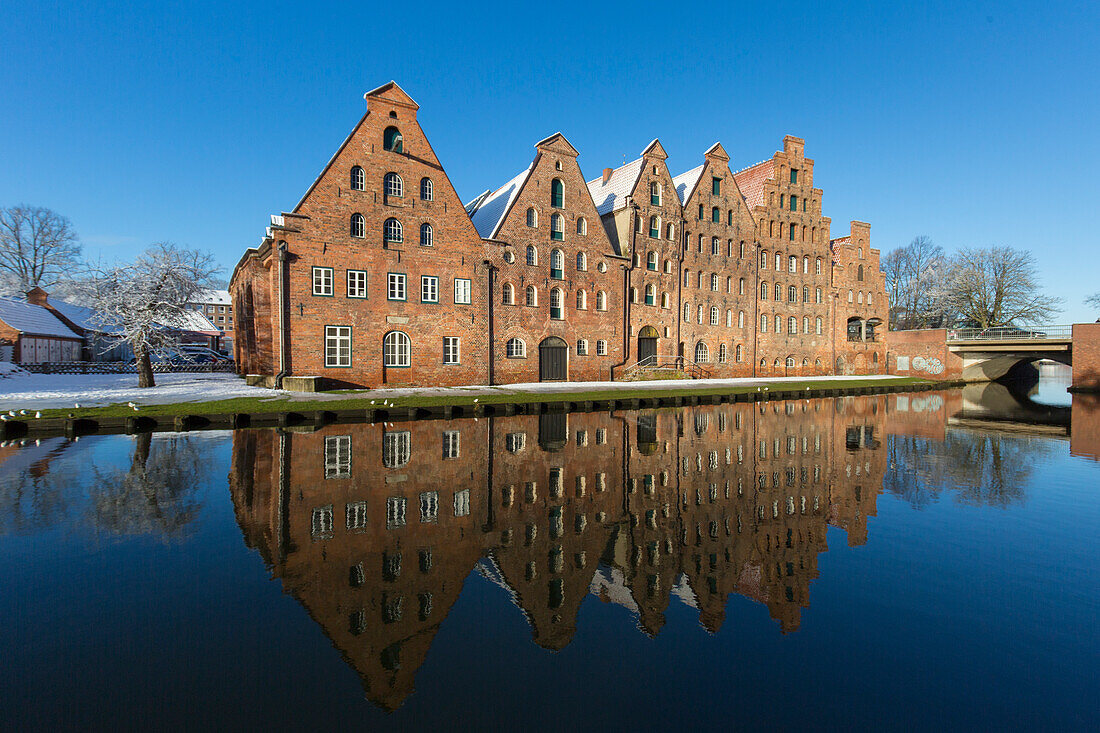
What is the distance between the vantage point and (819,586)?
6184 millimetres

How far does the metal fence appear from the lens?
40.2 metres

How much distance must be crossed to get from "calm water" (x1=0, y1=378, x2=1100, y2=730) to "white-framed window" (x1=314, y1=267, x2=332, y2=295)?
15.1 m

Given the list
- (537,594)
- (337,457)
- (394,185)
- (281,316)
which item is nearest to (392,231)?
(394,185)

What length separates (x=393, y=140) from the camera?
27703 millimetres

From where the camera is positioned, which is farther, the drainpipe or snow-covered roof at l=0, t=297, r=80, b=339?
snow-covered roof at l=0, t=297, r=80, b=339

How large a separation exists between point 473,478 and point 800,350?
1753 inches

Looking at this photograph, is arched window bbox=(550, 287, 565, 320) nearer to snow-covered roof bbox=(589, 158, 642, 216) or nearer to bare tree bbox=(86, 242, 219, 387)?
snow-covered roof bbox=(589, 158, 642, 216)

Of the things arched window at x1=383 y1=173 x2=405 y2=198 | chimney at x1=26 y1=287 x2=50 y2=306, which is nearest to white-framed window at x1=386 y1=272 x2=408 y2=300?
arched window at x1=383 y1=173 x2=405 y2=198

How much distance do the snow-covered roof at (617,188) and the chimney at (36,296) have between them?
57.7 m

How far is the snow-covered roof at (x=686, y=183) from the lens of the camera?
4053 cm

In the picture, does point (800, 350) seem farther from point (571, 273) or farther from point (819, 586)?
point (819, 586)

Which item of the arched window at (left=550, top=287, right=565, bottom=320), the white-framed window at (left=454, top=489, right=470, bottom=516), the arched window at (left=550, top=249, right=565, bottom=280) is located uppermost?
the arched window at (left=550, top=249, right=565, bottom=280)

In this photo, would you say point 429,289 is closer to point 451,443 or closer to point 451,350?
point 451,350

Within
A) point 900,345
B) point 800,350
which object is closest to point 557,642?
point 800,350
